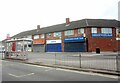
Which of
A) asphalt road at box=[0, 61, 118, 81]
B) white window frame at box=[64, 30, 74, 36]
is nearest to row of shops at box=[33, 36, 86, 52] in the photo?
white window frame at box=[64, 30, 74, 36]

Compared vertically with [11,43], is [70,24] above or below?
above

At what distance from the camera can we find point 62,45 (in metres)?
56.8

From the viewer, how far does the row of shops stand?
51125 mm

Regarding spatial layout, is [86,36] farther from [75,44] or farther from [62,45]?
[62,45]

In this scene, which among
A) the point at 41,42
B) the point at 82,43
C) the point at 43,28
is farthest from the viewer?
the point at 43,28

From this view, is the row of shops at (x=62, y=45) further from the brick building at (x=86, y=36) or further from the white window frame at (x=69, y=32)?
the white window frame at (x=69, y=32)

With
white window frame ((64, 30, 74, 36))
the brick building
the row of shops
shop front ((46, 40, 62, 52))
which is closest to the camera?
the brick building

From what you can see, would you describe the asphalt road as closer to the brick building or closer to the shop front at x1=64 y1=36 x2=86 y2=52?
the brick building

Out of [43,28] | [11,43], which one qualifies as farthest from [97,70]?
[43,28]

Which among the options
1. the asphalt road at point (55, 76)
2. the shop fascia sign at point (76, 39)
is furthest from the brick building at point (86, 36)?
the asphalt road at point (55, 76)

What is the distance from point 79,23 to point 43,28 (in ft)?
62.7

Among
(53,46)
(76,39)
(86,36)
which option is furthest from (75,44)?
(53,46)

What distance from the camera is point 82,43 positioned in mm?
50719

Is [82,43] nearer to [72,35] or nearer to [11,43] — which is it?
[72,35]
